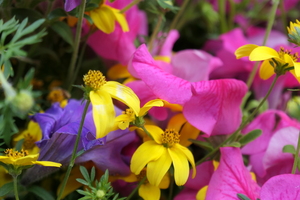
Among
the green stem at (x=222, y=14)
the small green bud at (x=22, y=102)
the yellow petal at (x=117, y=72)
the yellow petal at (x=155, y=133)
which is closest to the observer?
the small green bud at (x=22, y=102)

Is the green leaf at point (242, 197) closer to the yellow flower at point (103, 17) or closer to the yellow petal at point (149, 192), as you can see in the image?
the yellow petal at point (149, 192)

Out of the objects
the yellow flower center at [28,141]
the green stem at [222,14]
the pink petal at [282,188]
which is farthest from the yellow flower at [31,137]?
the green stem at [222,14]

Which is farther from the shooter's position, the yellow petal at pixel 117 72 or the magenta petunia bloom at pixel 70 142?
the yellow petal at pixel 117 72

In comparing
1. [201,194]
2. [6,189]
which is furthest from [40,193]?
[201,194]

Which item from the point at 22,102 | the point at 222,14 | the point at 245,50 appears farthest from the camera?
the point at 222,14

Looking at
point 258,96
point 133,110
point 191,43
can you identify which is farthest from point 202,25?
point 133,110

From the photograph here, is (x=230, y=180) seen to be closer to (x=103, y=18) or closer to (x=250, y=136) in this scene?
(x=250, y=136)
